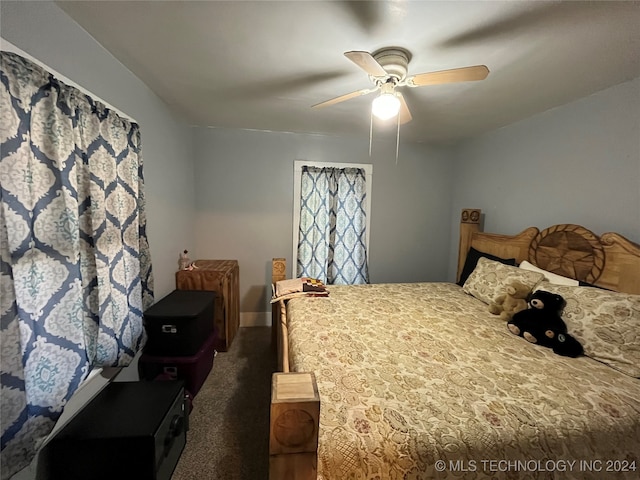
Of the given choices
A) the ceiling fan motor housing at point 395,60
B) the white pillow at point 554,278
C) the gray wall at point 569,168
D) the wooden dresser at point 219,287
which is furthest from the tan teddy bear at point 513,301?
the wooden dresser at point 219,287

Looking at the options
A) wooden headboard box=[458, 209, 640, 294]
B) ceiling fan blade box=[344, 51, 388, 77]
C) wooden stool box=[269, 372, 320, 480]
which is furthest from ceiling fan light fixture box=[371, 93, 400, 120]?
wooden headboard box=[458, 209, 640, 294]

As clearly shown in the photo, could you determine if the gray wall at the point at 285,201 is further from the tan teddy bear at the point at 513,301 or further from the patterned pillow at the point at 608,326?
the patterned pillow at the point at 608,326

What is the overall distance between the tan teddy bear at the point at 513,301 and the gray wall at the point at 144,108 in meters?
2.75

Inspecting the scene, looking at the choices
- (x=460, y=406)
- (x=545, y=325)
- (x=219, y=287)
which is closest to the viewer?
(x=460, y=406)

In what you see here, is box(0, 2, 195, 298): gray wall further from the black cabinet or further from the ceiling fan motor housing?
the ceiling fan motor housing

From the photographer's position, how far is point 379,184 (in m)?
3.46

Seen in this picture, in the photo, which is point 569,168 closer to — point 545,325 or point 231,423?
point 545,325

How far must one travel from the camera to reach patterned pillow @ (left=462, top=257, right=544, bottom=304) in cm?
202

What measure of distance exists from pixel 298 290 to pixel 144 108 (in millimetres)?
1884

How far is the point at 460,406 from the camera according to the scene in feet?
3.41

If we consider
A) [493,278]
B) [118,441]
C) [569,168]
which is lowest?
[118,441]

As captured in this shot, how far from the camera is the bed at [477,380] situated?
864 mm

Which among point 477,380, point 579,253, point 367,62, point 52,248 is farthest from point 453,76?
point 52,248

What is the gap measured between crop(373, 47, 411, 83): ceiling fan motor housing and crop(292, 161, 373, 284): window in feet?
5.87
